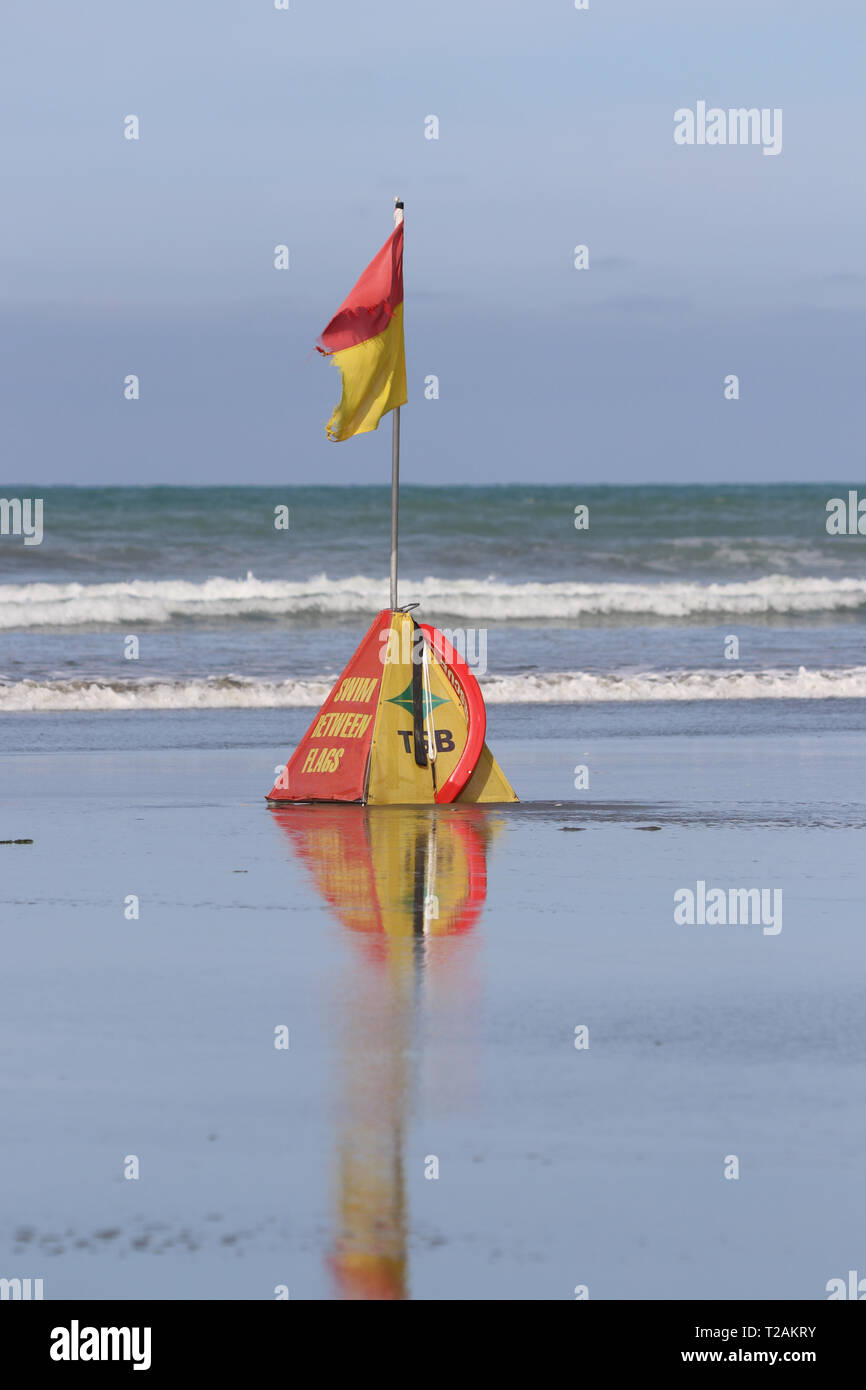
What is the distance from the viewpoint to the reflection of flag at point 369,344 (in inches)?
441

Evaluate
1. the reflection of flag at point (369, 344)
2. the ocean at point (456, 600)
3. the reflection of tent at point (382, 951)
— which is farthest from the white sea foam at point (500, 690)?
the reflection of flag at point (369, 344)

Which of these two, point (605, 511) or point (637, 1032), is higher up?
point (605, 511)

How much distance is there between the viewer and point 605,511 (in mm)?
61406

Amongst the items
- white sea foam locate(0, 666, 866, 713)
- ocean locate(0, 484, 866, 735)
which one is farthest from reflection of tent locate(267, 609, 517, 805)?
white sea foam locate(0, 666, 866, 713)

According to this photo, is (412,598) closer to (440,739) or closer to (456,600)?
(456,600)

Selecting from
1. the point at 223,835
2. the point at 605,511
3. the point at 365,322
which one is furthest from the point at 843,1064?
the point at 605,511

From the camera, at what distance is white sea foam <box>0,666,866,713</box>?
1888 centimetres

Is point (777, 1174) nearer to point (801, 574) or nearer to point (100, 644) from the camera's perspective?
point (100, 644)

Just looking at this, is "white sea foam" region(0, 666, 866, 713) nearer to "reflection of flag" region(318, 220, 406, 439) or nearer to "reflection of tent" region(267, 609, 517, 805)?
"reflection of tent" region(267, 609, 517, 805)

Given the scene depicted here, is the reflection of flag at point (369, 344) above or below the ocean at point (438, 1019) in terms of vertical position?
above

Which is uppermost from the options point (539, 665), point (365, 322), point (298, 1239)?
point (365, 322)

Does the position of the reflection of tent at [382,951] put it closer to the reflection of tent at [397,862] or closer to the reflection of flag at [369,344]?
the reflection of tent at [397,862]

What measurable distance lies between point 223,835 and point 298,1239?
20.0 ft

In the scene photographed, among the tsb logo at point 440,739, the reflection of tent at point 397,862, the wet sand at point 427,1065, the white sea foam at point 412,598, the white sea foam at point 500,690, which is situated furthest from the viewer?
the white sea foam at point 412,598
